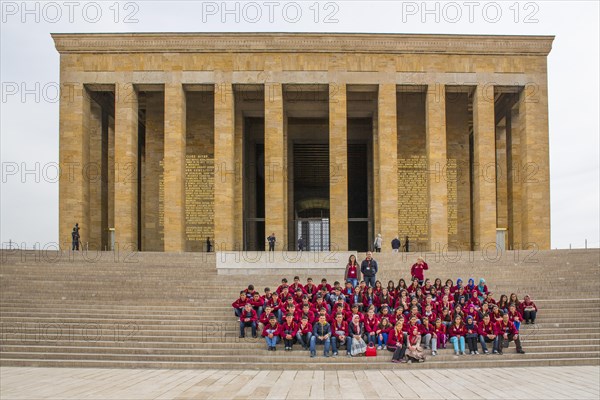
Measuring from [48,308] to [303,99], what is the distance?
65.6 ft

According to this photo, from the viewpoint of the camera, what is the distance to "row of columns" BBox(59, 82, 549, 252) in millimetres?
29969

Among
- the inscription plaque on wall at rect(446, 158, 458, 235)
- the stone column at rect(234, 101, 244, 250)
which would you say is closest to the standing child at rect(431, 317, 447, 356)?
the stone column at rect(234, 101, 244, 250)

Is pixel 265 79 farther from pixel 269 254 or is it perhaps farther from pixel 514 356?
pixel 514 356

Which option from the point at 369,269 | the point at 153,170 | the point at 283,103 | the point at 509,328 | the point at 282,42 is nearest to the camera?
the point at 509,328

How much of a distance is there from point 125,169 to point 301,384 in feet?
71.3

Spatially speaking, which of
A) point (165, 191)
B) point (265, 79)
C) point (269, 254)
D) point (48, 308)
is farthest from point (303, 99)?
point (48, 308)

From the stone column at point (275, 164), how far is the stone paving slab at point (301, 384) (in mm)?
18107

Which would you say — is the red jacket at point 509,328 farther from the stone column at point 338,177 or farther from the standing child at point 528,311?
the stone column at point 338,177

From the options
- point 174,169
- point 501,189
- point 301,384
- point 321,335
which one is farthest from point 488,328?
point 501,189

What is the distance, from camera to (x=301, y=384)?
10.4 meters

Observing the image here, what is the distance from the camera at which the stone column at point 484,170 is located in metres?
30.0

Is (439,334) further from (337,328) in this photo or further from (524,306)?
(524,306)

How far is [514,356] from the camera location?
12898 millimetres

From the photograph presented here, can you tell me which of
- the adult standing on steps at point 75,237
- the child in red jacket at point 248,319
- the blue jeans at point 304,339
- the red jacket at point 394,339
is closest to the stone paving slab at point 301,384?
the red jacket at point 394,339
